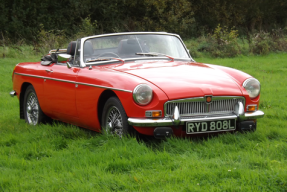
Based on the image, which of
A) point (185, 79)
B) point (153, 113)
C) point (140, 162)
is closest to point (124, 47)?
point (185, 79)

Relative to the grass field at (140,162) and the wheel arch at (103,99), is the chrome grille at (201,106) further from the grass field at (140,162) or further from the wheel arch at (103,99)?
the wheel arch at (103,99)

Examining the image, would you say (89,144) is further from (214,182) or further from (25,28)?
(25,28)

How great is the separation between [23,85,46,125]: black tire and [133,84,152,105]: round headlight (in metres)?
2.52

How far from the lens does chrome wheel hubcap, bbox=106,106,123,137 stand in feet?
15.9

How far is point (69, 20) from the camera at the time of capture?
31.7m

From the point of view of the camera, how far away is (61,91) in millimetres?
5945

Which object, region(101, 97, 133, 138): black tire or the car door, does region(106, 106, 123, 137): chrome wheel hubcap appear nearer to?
region(101, 97, 133, 138): black tire

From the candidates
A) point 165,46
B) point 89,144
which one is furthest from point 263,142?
point 165,46

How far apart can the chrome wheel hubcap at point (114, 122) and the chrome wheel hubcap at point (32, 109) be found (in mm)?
2129

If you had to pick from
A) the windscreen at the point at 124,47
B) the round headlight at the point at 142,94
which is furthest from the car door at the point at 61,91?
the round headlight at the point at 142,94

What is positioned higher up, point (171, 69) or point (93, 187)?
point (171, 69)

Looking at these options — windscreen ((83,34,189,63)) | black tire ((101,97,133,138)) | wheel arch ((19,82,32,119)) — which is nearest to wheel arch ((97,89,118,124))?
black tire ((101,97,133,138))

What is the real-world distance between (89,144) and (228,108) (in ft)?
5.15

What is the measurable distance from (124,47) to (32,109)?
6.14ft
